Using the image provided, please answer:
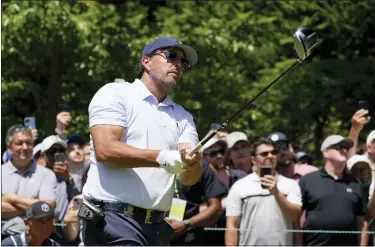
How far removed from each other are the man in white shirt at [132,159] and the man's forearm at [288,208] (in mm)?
3730

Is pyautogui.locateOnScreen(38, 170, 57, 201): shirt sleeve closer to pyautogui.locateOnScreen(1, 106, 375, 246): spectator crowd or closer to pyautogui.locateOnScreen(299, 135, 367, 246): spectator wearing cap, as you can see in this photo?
pyautogui.locateOnScreen(1, 106, 375, 246): spectator crowd

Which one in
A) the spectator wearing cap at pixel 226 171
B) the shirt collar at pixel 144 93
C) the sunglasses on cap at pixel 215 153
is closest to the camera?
the shirt collar at pixel 144 93

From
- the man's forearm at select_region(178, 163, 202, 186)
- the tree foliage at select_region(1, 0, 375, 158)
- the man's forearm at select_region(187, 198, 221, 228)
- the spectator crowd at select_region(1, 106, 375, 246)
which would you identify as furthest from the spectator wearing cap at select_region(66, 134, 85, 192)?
the man's forearm at select_region(178, 163, 202, 186)

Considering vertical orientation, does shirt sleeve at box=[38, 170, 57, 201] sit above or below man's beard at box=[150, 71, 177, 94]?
below

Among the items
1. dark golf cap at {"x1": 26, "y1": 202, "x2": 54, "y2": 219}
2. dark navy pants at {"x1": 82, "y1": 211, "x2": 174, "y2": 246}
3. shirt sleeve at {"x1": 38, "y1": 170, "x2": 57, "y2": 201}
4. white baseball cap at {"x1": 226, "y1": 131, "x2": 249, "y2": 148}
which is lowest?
dark navy pants at {"x1": 82, "y1": 211, "x2": 174, "y2": 246}

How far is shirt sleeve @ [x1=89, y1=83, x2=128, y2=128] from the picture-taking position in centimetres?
633

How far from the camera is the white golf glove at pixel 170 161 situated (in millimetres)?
6008

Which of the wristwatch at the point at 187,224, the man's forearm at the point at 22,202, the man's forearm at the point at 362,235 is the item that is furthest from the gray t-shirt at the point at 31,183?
the man's forearm at the point at 362,235

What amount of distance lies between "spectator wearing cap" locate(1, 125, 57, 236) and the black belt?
4.09 m

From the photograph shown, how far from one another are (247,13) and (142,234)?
1109 centimetres

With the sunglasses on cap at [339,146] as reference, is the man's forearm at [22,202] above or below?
below

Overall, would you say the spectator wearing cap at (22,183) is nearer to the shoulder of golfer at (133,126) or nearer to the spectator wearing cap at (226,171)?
the spectator wearing cap at (226,171)

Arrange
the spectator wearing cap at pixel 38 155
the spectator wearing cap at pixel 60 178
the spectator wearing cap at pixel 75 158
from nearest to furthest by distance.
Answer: the spectator wearing cap at pixel 60 178 → the spectator wearing cap at pixel 75 158 → the spectator wearing cap at pixel 38 155

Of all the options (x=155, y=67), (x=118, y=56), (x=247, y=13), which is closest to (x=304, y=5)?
(x=247, y=13)
